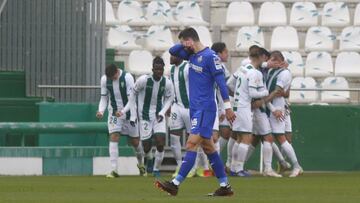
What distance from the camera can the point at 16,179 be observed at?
62.5 ft

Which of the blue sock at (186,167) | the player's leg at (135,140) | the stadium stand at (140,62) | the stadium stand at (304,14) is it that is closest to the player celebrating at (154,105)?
the player's leg at (135,140)

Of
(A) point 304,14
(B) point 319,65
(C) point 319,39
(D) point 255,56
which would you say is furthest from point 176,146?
(A) point 304,14

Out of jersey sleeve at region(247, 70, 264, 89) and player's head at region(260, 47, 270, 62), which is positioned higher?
player's head at region(260, 47, 270, 62)

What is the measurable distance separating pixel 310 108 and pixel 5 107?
5.74m

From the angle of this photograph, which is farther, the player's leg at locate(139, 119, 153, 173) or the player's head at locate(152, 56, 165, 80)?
the player's leg at locate(139, 119, 153, 173)

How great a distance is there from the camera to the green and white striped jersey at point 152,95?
21.0 meters

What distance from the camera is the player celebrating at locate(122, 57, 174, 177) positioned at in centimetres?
2094

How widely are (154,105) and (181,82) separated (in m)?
1.16

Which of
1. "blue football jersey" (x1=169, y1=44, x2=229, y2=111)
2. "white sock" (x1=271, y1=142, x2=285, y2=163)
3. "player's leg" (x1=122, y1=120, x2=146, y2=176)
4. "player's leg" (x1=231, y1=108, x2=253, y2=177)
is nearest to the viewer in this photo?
"blue football jersey" (x1=169, y1=44, x2=229, y2=111)

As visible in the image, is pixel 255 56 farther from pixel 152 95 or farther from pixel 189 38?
pixel 189 38

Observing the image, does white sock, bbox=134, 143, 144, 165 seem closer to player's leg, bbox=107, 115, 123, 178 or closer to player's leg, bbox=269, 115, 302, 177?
player's leg, bbox=107, 115, 123, 178

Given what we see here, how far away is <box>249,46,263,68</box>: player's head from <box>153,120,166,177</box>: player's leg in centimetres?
184

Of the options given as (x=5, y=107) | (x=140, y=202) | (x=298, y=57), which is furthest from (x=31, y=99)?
(x=140, y=202)

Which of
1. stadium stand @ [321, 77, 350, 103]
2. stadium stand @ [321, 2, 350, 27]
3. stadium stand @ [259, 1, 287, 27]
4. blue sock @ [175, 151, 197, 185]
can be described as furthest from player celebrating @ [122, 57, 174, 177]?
stadium stand @ [321, 2, 350, 27]
